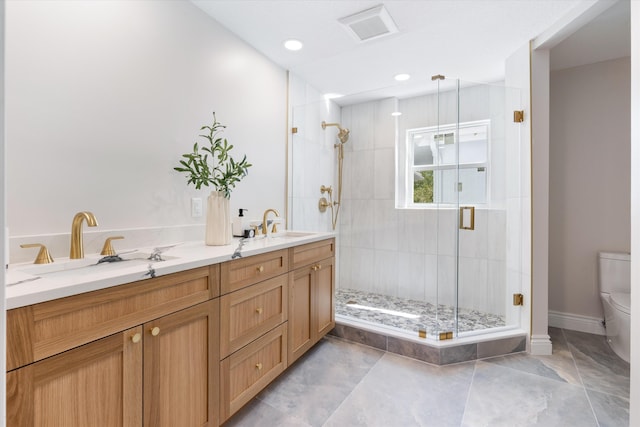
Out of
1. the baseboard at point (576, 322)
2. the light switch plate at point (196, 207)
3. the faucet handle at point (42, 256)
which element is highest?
the light switch plate at point (196, 207)

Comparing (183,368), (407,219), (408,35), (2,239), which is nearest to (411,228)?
(407,219)

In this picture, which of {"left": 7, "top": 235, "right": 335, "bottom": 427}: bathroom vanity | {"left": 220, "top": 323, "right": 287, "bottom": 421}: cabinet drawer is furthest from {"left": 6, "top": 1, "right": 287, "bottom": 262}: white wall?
{"left": 220, "top": 323, "right": 287, "bottom": 421}: cabinet drawer

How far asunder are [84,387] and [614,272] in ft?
11.8

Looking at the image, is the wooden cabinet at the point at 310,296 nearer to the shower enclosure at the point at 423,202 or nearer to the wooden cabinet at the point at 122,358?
the shower enclosure at the point at 423,202

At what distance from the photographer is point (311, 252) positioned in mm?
2189

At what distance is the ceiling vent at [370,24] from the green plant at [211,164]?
3.69 feet

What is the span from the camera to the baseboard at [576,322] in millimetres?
2699

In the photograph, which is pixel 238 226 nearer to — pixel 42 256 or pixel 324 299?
pixel 324 299

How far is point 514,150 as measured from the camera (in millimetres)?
2480

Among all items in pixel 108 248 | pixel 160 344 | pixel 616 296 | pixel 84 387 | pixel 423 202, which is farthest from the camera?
pixel 423 202

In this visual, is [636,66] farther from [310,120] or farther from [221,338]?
[310,120]

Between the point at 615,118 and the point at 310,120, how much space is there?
8.79 feet

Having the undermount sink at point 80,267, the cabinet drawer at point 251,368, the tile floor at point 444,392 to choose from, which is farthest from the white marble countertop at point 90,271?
the tile floor at point 444,392

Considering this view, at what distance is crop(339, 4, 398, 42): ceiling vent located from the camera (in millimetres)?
1988
